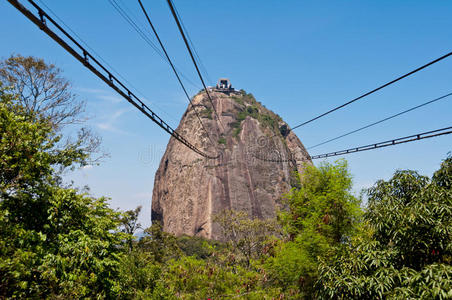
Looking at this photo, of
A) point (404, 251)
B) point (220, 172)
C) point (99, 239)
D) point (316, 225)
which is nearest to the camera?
point (404, 251)

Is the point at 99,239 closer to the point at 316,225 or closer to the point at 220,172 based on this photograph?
the point at 316,225

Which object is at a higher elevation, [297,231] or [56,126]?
[56,126]

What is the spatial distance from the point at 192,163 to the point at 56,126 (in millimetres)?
64808

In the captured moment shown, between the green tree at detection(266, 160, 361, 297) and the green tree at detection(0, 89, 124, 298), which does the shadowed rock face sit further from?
the green tree at detection(0, 89, 124, 298)

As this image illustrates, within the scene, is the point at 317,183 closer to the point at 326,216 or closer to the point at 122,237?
the point at 326,216

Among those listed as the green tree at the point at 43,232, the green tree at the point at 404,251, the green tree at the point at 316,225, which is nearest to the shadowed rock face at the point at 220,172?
the green tree at the point at 316,225

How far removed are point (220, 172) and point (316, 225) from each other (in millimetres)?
63422

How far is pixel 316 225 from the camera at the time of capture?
17156 millimetres

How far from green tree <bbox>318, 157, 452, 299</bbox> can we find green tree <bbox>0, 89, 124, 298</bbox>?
6989 mm

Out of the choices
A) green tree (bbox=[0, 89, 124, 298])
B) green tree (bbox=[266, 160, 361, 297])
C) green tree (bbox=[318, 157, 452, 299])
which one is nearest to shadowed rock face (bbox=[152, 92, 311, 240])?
green tree (bbox=[266, 160, 361, 297])

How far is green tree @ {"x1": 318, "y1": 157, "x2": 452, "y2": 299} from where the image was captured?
22.1 feet

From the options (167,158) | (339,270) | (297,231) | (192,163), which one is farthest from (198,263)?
(167,158)

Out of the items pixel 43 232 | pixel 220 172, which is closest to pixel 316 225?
pixel 43 232

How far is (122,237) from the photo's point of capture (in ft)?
32.1
